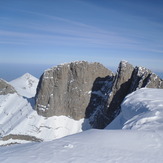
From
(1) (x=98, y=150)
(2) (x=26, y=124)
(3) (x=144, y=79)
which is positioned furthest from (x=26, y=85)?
(1) (x=98, y=150)

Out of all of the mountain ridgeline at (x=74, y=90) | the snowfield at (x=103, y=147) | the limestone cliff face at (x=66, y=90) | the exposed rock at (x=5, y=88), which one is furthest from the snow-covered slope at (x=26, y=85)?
the snowfield at (x=103, y=147)

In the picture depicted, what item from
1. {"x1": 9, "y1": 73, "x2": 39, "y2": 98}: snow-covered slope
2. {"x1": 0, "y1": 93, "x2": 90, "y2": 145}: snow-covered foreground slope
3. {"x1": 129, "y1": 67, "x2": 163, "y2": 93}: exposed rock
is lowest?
{"x1": 0, "y1": 93, "x2": 90, "y2": 145}: snow-covered foreground slope

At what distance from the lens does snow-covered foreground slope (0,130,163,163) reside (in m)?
9.49

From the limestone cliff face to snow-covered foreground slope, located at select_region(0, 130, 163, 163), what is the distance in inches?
Result: 2775

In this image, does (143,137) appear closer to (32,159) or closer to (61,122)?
(32,159)

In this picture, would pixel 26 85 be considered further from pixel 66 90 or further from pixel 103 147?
pixel 103 147

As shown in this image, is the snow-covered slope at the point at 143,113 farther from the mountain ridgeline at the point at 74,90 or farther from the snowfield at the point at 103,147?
the mountain ridgeline at the point at 74,90

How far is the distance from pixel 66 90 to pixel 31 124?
56.6 feet

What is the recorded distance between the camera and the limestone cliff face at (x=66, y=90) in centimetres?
8231

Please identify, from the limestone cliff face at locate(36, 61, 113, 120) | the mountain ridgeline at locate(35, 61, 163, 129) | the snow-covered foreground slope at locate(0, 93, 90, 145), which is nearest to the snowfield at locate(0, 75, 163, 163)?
the snow-covered foreground slope at locate(0, 93, 90, 145)

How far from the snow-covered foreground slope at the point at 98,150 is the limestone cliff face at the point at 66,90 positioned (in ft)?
231

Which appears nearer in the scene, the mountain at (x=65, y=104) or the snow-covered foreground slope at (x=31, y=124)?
the snow-covered foreground slope at (x=31, y=124)

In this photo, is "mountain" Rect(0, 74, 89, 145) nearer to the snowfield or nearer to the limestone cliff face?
the limestone cliff face

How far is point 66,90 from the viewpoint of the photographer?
84312 millimetres
